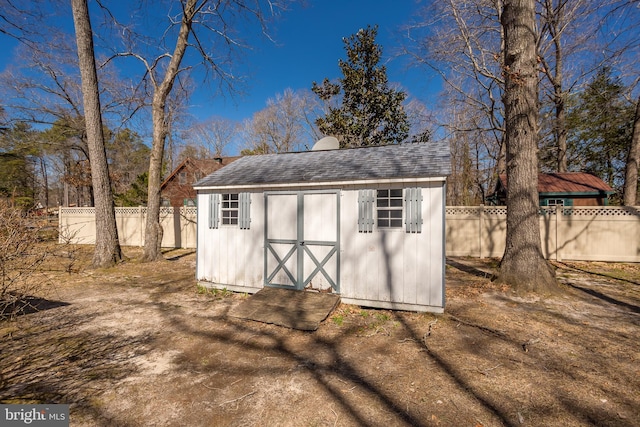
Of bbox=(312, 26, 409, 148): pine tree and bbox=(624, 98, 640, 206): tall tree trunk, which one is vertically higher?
bbox=(312, 26, 409, 148): pine tree

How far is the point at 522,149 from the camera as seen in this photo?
21.3ft

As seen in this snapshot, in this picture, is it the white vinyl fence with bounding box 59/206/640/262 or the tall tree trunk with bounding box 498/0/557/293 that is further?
the white vinyl fence with bounding box 59/206/640/262

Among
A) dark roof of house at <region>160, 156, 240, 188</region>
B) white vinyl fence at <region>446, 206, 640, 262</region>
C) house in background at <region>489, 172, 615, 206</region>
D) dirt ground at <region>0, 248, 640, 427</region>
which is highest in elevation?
dark roof of house at <region>160, 156, 240, 188</region>

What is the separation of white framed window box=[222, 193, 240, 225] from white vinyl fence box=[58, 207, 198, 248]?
7.49 m

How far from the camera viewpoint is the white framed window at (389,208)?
207 inches

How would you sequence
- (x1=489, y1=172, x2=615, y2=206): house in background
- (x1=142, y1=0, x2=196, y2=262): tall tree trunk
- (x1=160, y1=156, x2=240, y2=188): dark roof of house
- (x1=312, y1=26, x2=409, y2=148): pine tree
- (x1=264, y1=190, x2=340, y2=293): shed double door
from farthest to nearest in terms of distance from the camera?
(x1=160, y1=156, x2=240, y2=188): dark roof of house
(x1=312, y1=26, x2=409, y2=148): pine tree
(x1=489, y1=172, x2=615, y2=206): house in background
(x1=142, y1=0, x2=196, y2=262): tall tree trunk
(x1=264, y1=190, x2=340, y2=293): shed double door

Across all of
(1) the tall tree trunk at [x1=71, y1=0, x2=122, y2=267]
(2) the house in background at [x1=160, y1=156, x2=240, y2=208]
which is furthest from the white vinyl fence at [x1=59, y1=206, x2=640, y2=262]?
(2) the house in background at [x1=160, y1=156, x2=240, y2=208]

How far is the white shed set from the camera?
199 inches

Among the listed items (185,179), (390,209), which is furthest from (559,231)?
(185,179)

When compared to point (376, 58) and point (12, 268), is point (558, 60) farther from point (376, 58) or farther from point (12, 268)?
point (12, 268)

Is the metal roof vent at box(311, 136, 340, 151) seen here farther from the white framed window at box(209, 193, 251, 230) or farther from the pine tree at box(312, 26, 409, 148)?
the pine tree at box(312, 26, 409, 148)

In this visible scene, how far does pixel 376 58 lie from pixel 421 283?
14.0 metres

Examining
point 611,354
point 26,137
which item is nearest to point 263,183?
point 611,354

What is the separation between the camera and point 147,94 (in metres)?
11.6
